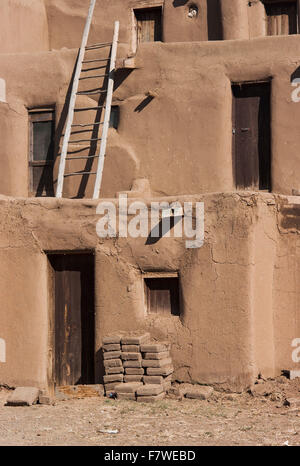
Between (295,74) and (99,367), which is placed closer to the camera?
(99,367)

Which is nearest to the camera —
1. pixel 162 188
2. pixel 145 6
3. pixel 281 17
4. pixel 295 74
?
pixel 295 74

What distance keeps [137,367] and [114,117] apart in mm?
4831

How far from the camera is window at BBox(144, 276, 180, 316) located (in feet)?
37.9

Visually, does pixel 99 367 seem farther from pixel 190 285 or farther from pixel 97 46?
pixel 97 46

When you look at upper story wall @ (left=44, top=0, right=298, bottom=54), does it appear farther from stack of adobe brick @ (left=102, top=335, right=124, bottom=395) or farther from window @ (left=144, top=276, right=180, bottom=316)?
stack of adobe brick @ (left=102, top=335, right=124, bottom=395)

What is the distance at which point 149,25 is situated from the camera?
51.3 ft

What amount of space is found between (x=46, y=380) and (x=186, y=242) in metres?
2.83

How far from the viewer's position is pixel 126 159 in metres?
13.7

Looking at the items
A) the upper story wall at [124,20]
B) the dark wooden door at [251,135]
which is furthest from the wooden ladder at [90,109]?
the dark wooden door at [251,135]

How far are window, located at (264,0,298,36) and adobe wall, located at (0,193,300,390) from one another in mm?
4442

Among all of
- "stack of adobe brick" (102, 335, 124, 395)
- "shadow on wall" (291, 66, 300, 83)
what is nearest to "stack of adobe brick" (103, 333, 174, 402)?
"stack of adobe brick" (102, 335, 124, 395)

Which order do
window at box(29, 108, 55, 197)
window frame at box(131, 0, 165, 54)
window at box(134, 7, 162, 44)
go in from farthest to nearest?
window at box(134, 7, 162, 44) → window frame at box(131, 0, 165, 54) → window at box(29, 108, 55, 197)

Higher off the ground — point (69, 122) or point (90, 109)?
point (90, 109)

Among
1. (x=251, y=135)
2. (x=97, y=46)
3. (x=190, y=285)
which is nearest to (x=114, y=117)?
(x=97, y=46)
